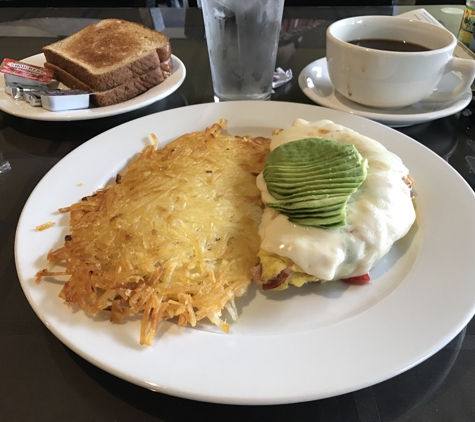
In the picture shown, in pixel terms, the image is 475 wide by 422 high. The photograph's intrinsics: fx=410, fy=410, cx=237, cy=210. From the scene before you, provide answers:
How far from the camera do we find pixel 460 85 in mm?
1619

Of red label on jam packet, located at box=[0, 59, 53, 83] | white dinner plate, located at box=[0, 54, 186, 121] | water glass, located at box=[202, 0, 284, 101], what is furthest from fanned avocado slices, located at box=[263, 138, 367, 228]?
red label on jam packet, located at box=[0, 59, 53, 83]

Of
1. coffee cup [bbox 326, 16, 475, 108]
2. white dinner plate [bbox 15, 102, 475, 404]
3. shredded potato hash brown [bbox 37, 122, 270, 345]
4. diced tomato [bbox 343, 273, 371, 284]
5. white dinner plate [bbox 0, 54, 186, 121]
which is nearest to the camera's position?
white dinner plate [bbox 15, 102, 475, 404]

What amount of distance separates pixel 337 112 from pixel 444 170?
1.46ft

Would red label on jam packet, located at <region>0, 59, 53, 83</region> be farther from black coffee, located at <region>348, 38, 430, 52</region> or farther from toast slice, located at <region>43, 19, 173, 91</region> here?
black coffee, located at <region>348, 38, 430, 52</region>

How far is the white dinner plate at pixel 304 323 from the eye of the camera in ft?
2.46

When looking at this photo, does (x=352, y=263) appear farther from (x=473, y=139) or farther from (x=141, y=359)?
(x=473, y=139)

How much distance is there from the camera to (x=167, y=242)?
1.03m

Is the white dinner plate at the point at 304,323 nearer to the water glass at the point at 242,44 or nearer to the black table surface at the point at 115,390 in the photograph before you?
the black table surface at the point at 115,390

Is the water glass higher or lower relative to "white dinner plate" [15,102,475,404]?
higher

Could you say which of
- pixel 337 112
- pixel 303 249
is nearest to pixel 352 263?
pixel 303 249

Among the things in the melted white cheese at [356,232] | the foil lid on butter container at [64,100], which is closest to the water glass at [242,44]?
the foil lid on butter container at [64,100]

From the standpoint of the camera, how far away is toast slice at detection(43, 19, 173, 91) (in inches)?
71.1

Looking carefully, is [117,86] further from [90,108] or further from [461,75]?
[461,75]

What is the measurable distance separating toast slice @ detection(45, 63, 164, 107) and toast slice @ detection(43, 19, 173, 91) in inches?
0.7
